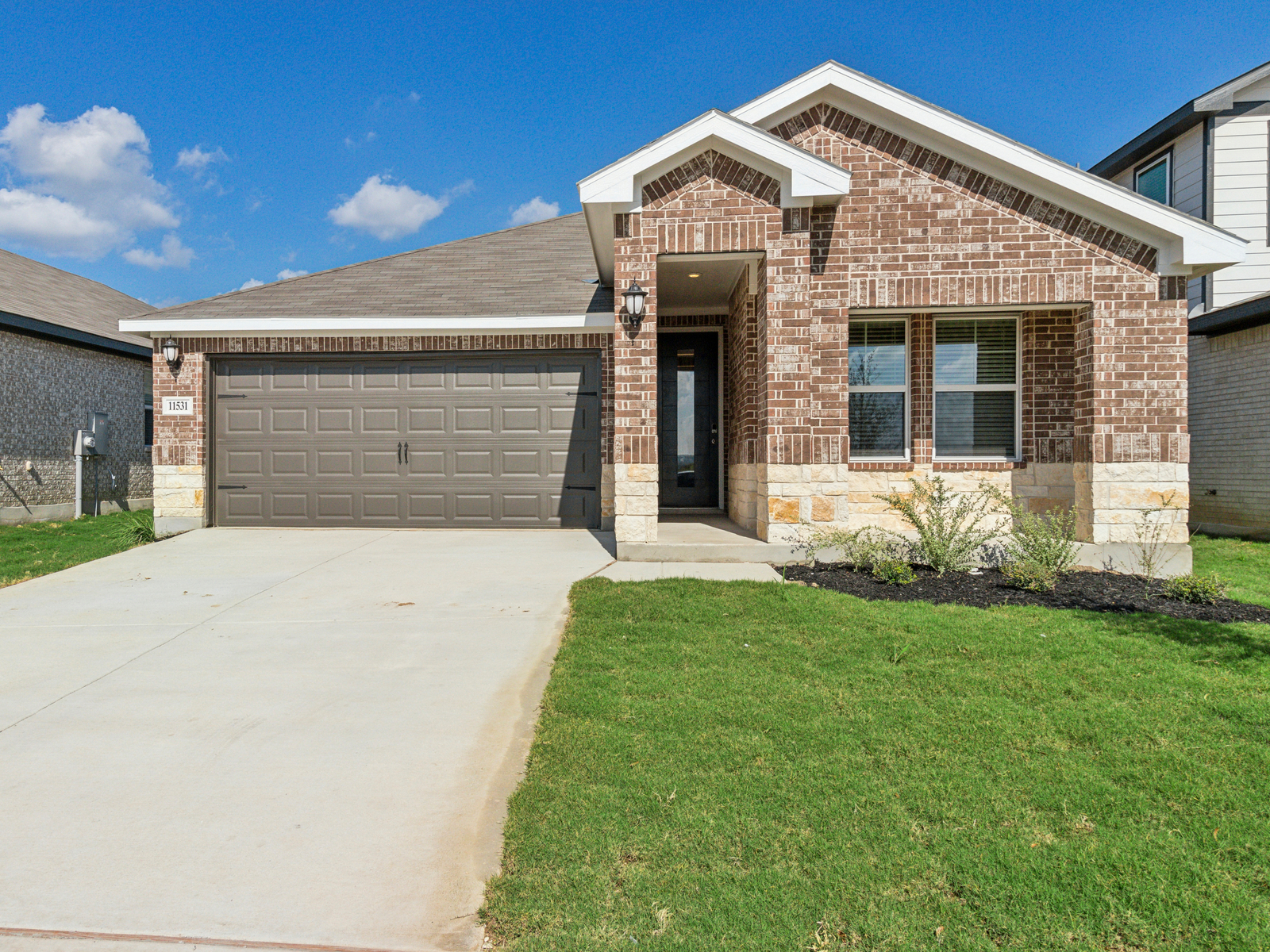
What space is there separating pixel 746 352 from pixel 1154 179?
9.80m

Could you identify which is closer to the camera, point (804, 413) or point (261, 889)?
point (261, 889)

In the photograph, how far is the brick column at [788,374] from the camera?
716 cm

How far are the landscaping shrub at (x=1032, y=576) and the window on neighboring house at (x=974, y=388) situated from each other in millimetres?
2436

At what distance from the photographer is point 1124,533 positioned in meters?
7.44

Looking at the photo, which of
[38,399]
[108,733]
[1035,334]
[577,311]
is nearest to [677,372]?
[577,311]

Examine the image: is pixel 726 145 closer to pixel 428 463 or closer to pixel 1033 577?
pixel 1033 577

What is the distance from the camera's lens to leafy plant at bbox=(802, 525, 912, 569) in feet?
22.1

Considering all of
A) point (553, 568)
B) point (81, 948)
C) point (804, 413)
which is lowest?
point (81, 948)

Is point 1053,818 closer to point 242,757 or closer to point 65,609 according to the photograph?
point 242,757

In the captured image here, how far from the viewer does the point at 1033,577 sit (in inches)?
248

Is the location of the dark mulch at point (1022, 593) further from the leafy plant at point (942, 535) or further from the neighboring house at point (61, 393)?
the neighboring house at point (61, 393)

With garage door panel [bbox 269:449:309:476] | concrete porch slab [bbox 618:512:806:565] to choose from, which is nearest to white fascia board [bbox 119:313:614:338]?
garage door panel [bbox 269:449:309:476]

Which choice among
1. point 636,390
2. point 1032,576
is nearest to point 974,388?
point 1032,576

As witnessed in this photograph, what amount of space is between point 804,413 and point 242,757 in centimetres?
571
